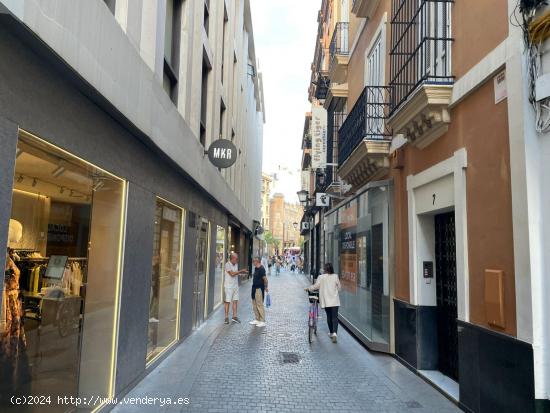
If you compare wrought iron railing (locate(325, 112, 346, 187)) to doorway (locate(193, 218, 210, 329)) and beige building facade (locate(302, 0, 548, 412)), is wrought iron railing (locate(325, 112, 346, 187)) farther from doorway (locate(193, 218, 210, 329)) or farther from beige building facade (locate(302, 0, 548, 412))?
doorway (locate(193, 218, 210, 329))

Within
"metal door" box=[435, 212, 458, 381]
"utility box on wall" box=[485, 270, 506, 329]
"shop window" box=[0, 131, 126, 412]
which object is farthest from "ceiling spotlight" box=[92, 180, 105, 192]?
"metal door" box=[435, 212, 458, 381]

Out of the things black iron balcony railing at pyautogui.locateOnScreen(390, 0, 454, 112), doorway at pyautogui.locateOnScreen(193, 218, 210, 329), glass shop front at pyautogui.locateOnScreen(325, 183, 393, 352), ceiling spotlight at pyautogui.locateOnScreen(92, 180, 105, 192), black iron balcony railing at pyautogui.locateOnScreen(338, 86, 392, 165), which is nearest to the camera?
ceiling spotlight at pyautogui.locateOnScreen(92, 180, 105, 192)

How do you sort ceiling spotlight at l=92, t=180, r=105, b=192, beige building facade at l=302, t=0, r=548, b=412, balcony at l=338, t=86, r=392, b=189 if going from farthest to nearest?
balcony at l=338, t=86, r=392, b=189 < ceiling spotlight at l=92, t=180, r=105, b=192 < beige building facade at l=302, t=0, r=548, b=412

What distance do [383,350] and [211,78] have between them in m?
8.55

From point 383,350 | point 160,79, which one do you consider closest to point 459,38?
point 160,79

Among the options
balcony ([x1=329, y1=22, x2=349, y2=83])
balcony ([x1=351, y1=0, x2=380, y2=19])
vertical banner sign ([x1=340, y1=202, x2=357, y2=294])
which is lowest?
vertical banner sign ([x1=340, y1=202, x2=357, y2=294])

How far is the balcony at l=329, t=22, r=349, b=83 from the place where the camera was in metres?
14.8

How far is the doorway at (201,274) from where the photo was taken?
11539 millimetres

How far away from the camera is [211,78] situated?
12.9 metres

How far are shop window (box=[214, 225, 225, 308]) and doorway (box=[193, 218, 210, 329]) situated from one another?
7.11 feet

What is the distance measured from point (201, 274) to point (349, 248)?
4125 mm

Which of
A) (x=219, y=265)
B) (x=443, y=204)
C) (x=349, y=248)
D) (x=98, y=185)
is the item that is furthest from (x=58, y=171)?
(x=219, y=265)

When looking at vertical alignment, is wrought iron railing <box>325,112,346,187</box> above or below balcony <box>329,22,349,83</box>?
below

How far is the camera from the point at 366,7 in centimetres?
1105
